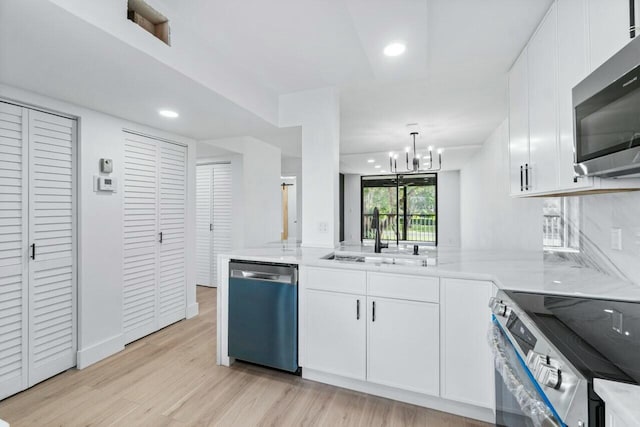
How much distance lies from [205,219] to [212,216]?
14cm

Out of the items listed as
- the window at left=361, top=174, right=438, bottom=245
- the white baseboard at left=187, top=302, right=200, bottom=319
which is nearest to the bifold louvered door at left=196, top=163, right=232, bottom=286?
the white baseboard at left=187, top=302, right=200, bottom=319

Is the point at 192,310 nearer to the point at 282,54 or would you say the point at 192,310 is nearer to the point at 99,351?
the point at 99,351

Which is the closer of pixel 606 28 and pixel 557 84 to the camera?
pixel 606 28

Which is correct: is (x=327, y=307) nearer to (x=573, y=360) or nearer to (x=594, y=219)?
(x=573, y=360)

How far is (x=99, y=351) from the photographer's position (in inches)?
97.3

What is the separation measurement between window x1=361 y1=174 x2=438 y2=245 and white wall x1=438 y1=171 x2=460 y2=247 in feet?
0.56

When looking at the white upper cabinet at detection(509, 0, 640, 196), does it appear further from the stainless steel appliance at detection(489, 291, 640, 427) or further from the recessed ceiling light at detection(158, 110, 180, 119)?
the recessed ceiling light at detection(158, 110, 180, 119)

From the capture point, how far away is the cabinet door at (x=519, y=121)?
1934mm

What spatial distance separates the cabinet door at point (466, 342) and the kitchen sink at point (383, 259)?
363 millimetres

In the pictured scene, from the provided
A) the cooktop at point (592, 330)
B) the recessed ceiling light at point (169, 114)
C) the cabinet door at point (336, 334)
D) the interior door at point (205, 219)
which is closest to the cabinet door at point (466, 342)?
the cooktop at point (592, 330)

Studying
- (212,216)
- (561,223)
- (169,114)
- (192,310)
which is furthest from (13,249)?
(561,223)

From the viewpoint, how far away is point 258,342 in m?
2.26

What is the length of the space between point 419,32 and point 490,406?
2.25 meters

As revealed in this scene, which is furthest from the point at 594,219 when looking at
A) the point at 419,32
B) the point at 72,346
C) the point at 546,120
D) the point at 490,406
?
the point at 72,346
